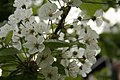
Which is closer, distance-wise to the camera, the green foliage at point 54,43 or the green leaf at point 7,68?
the green foliage at point 54,43

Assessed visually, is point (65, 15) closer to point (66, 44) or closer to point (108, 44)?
point (66, 44)

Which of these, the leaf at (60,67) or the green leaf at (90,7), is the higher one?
the green leaf at (90,7)

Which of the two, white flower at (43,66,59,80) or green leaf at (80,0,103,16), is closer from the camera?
white flower at (43,66,59,80)

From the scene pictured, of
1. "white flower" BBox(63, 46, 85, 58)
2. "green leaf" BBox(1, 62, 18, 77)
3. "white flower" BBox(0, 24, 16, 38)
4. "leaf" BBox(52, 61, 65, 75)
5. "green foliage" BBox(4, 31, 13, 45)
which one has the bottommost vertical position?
"leaf" BBox(52, 61, 65, 75)

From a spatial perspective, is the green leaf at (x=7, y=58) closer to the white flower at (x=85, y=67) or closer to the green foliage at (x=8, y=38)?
the green foliage at (x=8, y=38)

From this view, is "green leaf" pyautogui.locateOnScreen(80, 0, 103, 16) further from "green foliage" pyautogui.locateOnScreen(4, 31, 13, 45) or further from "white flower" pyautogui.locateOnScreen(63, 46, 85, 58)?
"green foliage" pyautogui.locateOnScreen(4, 31, 13, 45)

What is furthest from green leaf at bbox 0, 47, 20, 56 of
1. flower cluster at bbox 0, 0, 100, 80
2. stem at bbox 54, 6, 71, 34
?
stem at bbox 54, 6, 71, 34

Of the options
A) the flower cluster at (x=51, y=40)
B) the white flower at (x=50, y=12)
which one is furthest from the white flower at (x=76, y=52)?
the white flower at (x=50, y=12)
